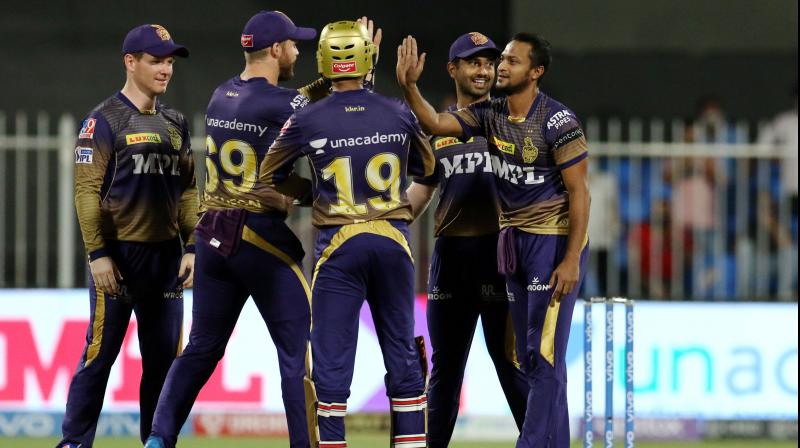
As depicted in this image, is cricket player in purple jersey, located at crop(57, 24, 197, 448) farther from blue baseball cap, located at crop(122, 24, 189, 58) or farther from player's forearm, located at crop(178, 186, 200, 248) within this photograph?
player's forearm, located at crop(178, 186, 200, 248)

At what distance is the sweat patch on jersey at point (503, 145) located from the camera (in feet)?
24.5

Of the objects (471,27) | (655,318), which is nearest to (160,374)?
(655,318)

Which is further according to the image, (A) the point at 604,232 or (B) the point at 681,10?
(B) the point at 681,10

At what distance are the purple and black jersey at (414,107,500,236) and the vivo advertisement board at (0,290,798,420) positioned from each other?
2.65m

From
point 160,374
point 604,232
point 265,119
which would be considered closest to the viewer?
point 265,119

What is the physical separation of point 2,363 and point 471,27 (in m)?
6.24

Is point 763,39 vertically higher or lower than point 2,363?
higher

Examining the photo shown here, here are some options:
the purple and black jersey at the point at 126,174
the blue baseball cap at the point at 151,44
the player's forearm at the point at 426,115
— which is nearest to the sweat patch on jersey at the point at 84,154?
the purple and black jersey at the point at 126,174

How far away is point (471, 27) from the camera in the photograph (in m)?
15.0

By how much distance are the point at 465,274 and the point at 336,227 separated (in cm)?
117

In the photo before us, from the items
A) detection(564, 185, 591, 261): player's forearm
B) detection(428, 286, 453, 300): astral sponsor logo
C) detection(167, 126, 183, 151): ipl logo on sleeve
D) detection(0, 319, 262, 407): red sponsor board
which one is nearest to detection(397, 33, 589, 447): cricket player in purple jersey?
detection(564, 185, 591, 261): player's forearm

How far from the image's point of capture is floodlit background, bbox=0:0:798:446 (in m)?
10.6

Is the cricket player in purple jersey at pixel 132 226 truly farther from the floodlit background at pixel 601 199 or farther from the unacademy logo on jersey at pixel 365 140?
the floodlit background at pixel 601 199

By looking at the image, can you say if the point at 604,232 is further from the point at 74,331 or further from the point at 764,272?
the point at 74,331
